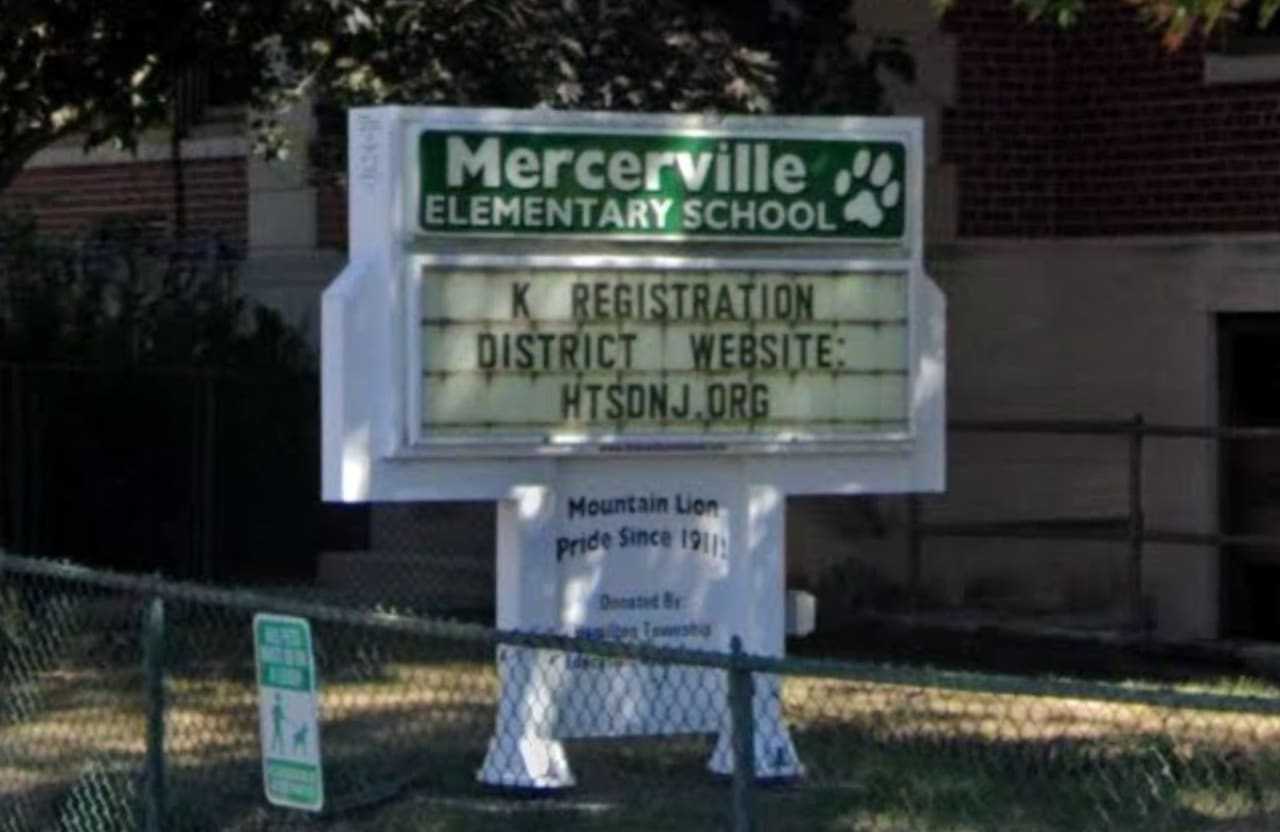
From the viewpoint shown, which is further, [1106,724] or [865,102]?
[865,102]

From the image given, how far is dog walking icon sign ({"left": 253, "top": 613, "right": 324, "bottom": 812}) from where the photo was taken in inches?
330

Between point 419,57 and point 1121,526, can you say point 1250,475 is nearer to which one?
point 1121,526

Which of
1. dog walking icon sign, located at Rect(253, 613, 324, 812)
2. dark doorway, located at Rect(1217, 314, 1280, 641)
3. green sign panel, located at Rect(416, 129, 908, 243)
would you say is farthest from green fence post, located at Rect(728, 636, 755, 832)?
dark doorway, located at Rect(1217, 314, 1280, 641)

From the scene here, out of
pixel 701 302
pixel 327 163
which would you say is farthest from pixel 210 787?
pixel 327 163

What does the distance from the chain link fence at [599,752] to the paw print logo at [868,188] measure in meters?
1.79

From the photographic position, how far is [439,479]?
10672 millimetres

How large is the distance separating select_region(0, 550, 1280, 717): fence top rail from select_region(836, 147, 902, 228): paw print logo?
3.39 meters

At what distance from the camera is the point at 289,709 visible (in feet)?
27.8

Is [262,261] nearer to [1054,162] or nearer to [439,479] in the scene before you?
[1054,162]

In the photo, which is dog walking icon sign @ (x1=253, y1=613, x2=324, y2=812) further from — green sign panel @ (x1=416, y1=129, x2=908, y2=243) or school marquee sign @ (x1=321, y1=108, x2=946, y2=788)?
green sign panel @ (x1=416, y1=129, x2=908, y2=243)

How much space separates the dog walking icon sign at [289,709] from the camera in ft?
27.5

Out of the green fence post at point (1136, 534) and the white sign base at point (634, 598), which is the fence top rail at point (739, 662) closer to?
the white sign base at point (634, 598)

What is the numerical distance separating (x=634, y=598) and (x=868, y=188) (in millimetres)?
1786

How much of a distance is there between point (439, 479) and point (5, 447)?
8.46 metres
